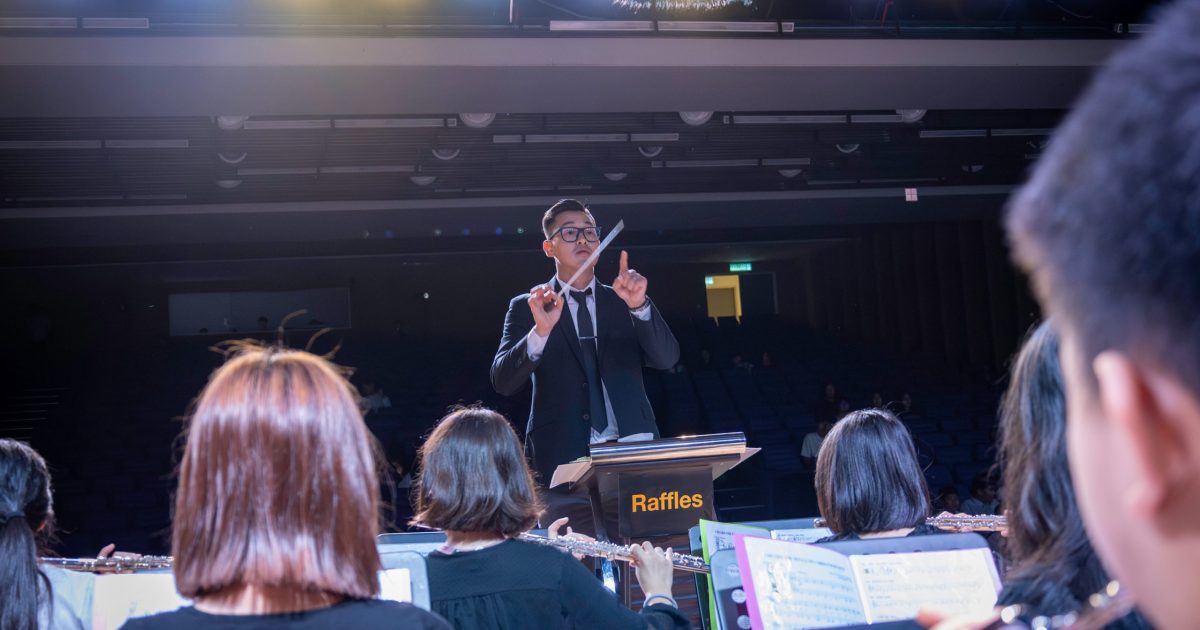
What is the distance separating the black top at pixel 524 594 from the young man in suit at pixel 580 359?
47.3 inches

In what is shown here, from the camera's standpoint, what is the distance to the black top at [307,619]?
119 cm

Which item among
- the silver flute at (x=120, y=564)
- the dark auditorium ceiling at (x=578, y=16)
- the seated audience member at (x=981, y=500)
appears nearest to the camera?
the silver flute at (x=120, y=564)

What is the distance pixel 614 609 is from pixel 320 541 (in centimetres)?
114

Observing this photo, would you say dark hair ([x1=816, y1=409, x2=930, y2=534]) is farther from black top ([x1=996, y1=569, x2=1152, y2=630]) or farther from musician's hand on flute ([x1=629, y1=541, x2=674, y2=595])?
black top ([x1=996, y1=569, x2=1152, y2=630])

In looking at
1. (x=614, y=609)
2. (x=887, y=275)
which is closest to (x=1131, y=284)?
(x=614, y=609)

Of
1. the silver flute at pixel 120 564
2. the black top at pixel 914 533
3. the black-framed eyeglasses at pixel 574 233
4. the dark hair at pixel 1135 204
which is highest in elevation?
the black-framed eyeglasses at pixel 574 233

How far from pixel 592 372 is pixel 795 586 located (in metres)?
1.82

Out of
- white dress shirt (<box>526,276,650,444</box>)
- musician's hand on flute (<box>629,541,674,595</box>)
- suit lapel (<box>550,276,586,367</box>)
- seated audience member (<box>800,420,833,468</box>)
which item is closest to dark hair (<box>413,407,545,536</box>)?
musician's hand on flute (<box>629,541,674,595</box>)

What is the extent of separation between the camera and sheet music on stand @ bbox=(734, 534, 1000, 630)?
1913 millimetres

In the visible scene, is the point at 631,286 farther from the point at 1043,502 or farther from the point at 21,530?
the point at 1043,502

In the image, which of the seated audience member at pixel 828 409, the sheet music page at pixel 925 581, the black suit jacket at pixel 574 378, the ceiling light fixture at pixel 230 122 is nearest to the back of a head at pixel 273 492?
the sheet music page at pixel 925 581

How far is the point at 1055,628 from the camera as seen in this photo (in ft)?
2.18

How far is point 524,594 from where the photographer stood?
7.43ft

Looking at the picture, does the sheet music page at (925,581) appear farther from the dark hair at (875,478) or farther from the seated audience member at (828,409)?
the seated audience member at (828,409)
